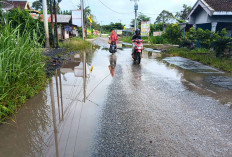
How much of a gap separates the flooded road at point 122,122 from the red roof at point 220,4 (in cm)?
1266

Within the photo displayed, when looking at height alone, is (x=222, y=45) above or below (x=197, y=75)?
above

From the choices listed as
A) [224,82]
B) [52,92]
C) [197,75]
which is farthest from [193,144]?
[197,75]

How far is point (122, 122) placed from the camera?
3348 millimetres

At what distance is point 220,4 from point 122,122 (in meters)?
17.1

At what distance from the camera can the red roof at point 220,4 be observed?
15.6m

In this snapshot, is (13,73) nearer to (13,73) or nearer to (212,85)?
(13,73)

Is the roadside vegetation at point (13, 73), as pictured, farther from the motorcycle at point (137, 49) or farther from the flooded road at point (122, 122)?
the motorcycle at point (137, 49)

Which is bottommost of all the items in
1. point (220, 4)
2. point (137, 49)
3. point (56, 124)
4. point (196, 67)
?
point (56, 124)

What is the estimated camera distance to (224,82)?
6.37 m

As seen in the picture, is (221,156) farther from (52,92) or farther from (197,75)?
(197,75)

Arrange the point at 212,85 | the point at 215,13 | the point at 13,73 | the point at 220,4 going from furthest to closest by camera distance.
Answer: the point at 220,4 < the point at 215,13 < the point at 212,85 < the point at 13,73

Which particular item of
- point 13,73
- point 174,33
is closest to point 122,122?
point 13,73

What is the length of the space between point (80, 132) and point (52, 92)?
2.35 meters

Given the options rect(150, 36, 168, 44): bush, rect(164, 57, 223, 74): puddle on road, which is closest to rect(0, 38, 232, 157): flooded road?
rect(164, 57, 223, 74): puddle on road
